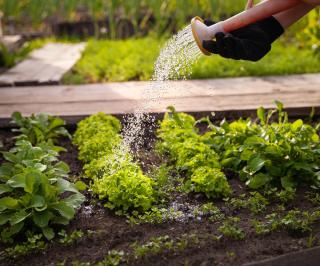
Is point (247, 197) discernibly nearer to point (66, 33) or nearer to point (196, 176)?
point (196, 176)

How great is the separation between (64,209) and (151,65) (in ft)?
10.4

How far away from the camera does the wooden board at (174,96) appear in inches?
172

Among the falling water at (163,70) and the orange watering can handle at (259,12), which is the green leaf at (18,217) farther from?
the orange watering can handle at (259,12)

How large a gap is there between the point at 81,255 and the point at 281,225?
917mm

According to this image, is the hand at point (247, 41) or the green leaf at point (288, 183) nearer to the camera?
the hand at point (247, 41)

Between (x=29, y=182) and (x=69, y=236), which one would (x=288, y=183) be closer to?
(x=69, y=236)

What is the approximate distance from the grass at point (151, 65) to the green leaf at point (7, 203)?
2.84 meters

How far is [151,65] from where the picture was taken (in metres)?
5.73

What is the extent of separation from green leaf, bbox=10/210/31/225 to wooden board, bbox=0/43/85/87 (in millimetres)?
2871

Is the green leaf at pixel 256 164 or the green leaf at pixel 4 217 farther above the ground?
the green leaf at pixel 256 164

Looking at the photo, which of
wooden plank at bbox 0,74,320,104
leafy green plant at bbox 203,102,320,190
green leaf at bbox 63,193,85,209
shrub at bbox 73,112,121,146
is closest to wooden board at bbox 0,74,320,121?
wooden plank at bbox 0,74,320,104

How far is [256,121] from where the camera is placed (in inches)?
165

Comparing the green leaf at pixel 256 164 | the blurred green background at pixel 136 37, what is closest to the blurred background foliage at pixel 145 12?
the blurred green background at pixel 136 37

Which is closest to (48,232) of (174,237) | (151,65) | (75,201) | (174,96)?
(75,201)
